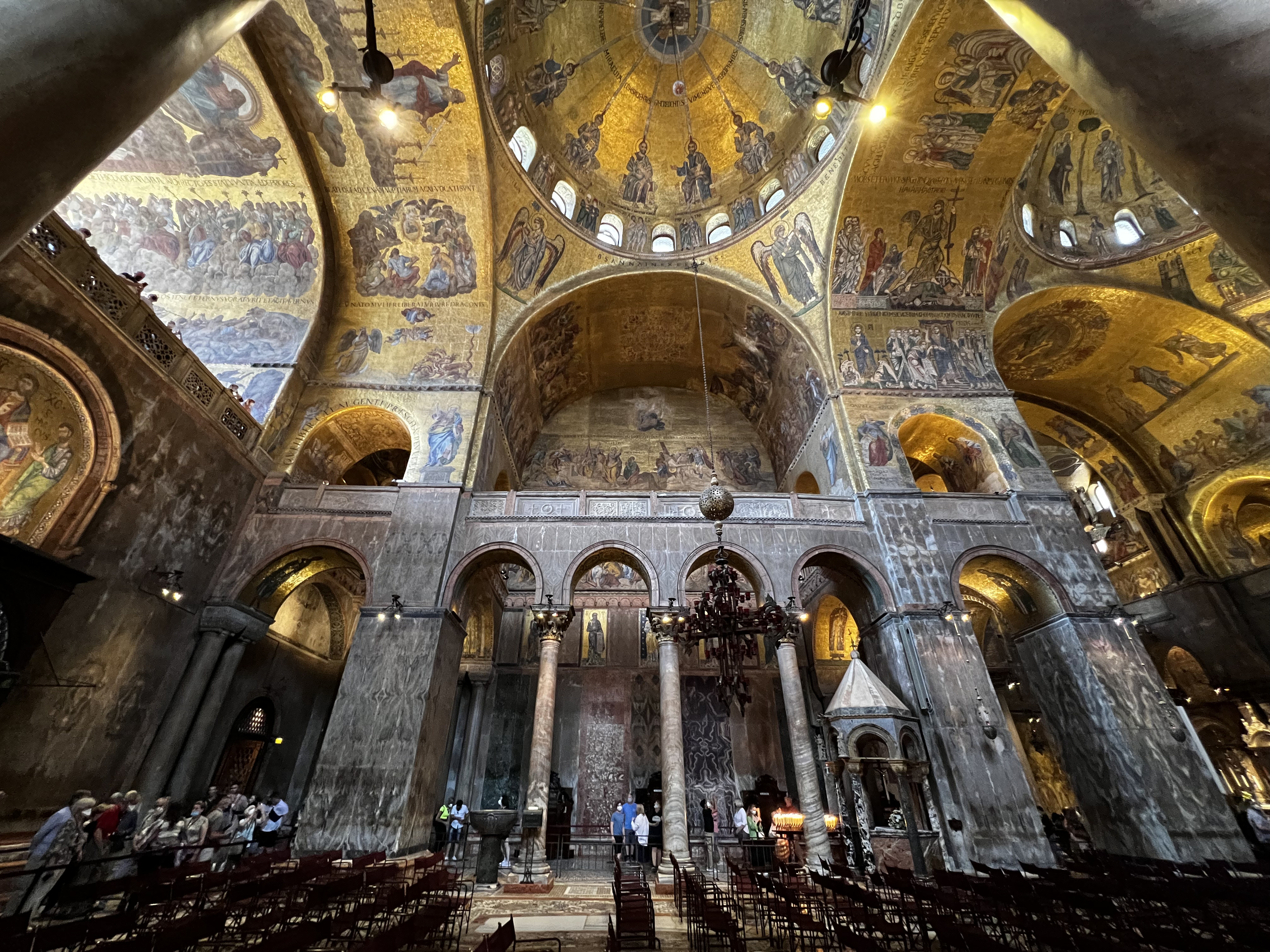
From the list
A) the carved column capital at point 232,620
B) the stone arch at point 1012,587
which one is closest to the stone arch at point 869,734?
the stone arch at point 1012,587

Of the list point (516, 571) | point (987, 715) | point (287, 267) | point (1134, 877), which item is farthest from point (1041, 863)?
point (287, 267)

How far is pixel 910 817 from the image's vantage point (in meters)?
8.80

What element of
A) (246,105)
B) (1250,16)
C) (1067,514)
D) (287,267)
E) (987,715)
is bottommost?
(987,715)

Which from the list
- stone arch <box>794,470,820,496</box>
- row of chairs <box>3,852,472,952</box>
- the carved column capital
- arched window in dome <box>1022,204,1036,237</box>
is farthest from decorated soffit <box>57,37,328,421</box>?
arched window in dome <box>1022,204,1036,237</box>

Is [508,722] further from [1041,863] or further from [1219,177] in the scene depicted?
[1219,177]

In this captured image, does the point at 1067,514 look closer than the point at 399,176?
Yes

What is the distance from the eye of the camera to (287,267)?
516 inches

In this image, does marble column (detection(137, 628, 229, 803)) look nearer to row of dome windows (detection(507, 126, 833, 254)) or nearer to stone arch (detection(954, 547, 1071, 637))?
row of dome windows (detection(507, 126, 833, 254))

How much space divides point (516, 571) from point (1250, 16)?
1666 cm

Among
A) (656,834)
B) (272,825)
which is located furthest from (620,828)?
(272,825)

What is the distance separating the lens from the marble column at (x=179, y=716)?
8.76 m

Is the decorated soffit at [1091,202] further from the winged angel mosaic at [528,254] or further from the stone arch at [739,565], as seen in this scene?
the winged angel mosaic at [528,254]

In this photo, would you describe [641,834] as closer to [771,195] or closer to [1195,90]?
[1195,90]

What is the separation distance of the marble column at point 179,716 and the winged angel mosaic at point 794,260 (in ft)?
48.8
